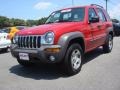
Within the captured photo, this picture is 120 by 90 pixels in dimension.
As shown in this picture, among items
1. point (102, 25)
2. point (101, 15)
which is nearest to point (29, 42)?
point (102, 25)

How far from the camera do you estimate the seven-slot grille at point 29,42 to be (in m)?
6.06

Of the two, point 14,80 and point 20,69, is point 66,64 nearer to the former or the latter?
point 14,80

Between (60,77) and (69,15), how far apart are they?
2.19m

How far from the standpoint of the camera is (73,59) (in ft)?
21.2

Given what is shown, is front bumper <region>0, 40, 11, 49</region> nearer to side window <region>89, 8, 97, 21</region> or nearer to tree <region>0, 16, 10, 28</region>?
side window <region>89, 8, 97, 21</region>

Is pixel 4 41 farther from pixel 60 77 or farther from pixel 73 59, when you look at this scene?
pixel 60 77

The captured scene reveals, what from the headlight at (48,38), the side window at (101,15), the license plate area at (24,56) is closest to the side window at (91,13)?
the side window at (101,15)

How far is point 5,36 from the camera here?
38.1 ft

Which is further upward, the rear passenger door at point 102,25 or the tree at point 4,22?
the tree at point 4,22

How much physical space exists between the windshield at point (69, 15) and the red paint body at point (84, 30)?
163 millimetres

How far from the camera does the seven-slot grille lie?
6.06 metres

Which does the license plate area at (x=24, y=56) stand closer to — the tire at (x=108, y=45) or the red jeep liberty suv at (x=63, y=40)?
the red jeep liberty suv at (x=63, y=40)

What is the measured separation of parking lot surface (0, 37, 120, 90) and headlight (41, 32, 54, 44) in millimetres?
954

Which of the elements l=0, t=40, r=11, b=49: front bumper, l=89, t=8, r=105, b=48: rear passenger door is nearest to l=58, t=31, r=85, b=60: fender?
l=89, t=8, r=105, b=48: rear passenger door
